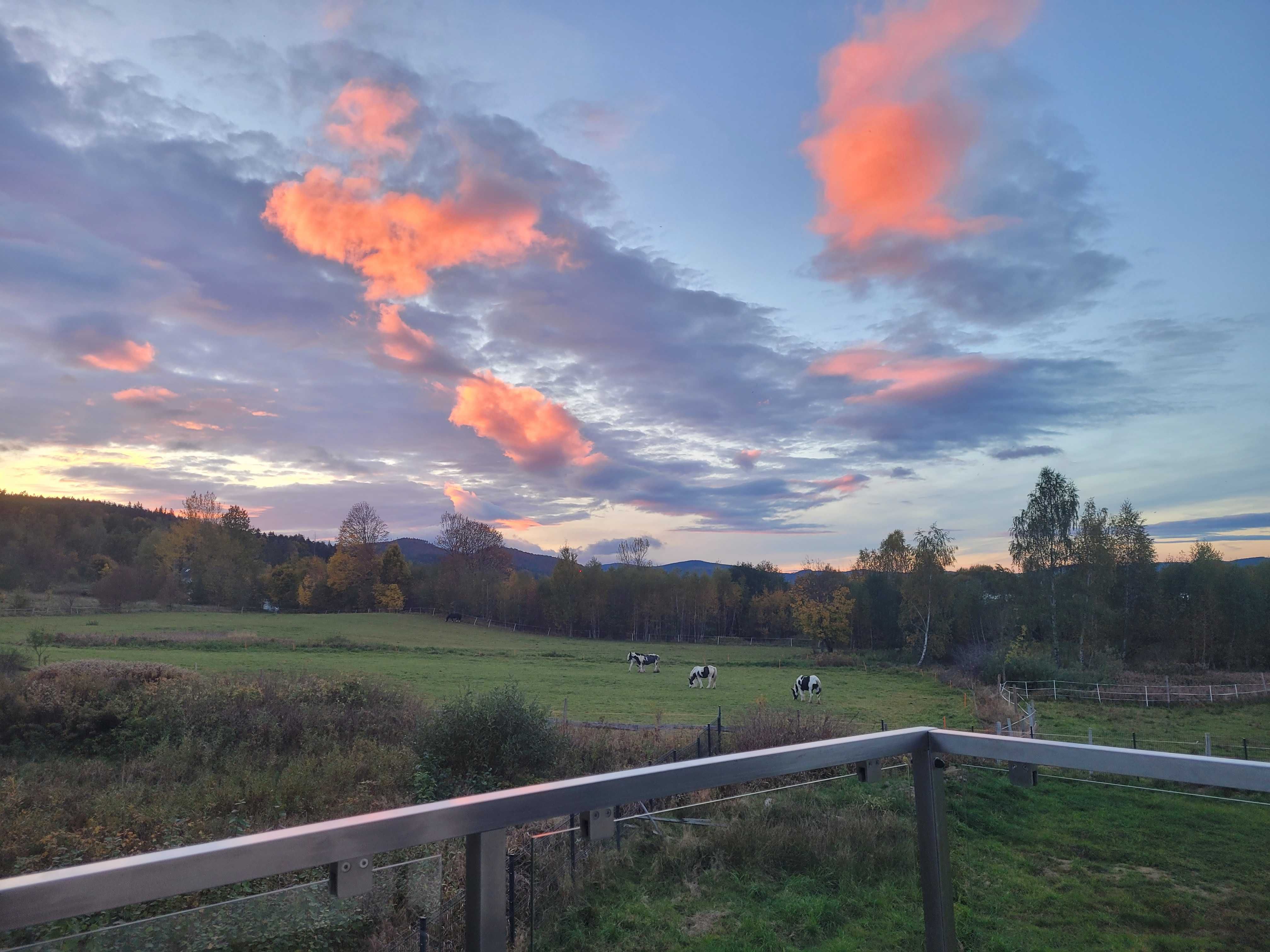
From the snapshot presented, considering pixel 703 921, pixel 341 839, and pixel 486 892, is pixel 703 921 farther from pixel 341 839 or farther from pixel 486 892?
pixel 341 839

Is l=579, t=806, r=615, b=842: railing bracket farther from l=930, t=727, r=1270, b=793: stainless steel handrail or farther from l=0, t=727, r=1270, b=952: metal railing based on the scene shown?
l=930, t=727, r=1270, b=793: stainless steel handrail

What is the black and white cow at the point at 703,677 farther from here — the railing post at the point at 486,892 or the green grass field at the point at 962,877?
the railing post at the point at 486,892

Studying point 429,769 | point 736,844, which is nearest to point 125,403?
point 429,769

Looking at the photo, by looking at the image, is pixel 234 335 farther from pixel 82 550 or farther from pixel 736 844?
pixel 82 550

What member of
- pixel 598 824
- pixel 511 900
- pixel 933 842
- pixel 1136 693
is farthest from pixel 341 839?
pixel 1136 693

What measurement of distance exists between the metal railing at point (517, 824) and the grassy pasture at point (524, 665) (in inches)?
656

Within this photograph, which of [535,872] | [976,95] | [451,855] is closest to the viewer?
[451,855]

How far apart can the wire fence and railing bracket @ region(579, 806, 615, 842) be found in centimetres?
3016

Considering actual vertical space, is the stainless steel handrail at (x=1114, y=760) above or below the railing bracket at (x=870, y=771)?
above

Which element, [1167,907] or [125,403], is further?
[125,403]

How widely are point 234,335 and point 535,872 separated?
2657 cm

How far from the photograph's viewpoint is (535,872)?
1476mm

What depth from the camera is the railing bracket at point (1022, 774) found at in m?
1.95

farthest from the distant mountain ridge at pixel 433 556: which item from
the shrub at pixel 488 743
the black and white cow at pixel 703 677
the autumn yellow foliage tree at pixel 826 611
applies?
the shrub at pixel 488 743
